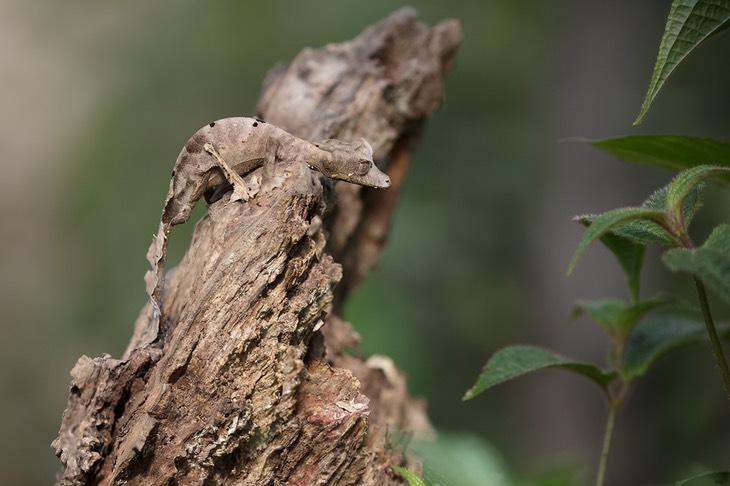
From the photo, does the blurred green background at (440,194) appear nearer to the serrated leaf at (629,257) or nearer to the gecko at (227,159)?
the serrated leaf at (629,257)

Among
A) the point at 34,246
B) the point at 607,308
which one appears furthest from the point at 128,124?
the point at 607,308

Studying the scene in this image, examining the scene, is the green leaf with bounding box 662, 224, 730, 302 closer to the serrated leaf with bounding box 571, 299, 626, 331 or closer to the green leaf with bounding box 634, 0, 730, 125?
the green leaf with bounding box 634, 0, 730, 125

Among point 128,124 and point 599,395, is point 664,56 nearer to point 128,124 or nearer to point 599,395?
point 599,395

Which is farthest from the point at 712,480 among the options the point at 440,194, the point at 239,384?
the point at 440,194

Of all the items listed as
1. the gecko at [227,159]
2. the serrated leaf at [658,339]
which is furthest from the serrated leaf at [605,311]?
the gecko at [227,159]

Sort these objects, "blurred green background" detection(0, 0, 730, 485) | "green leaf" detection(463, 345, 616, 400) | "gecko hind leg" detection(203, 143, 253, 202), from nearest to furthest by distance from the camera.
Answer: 1. "green leaf" detection(463, 345, 616, 400)
2. "gecko hind leg" detection(203, 143, 253, 202)
3. "blurred green background" detection(0, 0, 730, 485)

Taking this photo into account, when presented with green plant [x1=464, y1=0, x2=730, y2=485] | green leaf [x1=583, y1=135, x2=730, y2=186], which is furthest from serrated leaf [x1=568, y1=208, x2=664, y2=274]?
green leaf [x1=583, y1=135, x2=730, y2=186]
